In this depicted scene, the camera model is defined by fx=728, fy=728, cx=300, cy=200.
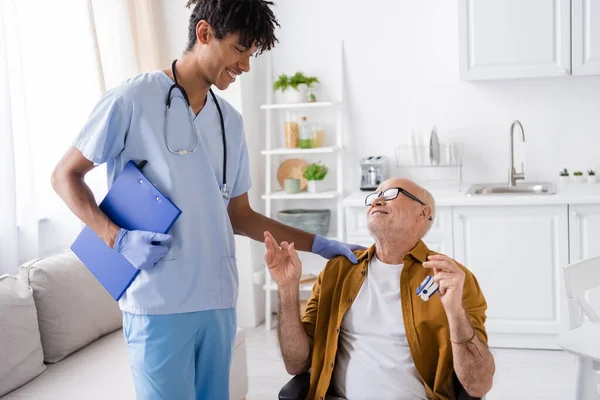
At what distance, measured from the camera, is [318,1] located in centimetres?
434

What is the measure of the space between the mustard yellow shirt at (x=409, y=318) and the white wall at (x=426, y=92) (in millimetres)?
2297

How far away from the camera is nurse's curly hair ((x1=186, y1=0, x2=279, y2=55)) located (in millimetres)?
1634

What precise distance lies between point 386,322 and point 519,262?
75.1 inches

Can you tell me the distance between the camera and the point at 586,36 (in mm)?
3688

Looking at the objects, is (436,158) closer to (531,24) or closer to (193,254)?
(531,24)

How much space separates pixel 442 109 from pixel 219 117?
2.62 m

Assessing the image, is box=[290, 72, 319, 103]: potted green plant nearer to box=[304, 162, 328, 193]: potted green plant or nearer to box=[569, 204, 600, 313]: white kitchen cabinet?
box=[304, 162, 328, 193]: potted green plant

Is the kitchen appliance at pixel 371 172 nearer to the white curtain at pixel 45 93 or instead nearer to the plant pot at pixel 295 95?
the plant pot at pixel 295 95

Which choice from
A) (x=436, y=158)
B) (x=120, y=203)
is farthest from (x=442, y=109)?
(x=120, y=203)

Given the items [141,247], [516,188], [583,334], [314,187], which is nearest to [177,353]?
[141,247]

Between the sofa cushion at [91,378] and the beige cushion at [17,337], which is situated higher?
the beige cushion at [17,337]

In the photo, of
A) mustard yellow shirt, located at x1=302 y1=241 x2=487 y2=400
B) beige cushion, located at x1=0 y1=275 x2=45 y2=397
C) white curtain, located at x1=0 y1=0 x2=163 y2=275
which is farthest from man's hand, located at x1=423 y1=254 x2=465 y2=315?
white curtain, located at x1=0 y1=0 x2=163 y2=275

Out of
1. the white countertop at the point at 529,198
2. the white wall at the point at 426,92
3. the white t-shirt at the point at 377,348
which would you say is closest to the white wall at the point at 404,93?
the white wall at the point at 426,92

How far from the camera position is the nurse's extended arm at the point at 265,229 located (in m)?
1.98
